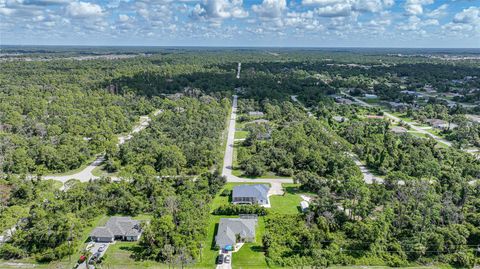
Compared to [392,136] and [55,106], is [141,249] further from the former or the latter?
[55,106]

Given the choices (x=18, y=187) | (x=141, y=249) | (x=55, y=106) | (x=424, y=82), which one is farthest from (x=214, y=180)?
(x=424, y=82)

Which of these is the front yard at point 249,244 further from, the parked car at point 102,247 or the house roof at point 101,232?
the house roof at point 101,232

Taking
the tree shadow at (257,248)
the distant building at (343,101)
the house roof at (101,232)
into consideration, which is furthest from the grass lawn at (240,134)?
the distant building at (343,101)

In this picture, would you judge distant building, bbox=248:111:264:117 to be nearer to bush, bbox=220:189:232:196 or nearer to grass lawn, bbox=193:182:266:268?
bush, bbox=220:189:232:196

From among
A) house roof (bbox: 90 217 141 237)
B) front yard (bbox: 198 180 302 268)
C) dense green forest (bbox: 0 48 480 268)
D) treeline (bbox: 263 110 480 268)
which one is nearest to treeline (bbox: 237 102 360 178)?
dense green forest (bbox: 0 48 480 268)

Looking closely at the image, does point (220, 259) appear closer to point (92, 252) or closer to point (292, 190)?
point (92, 252)
